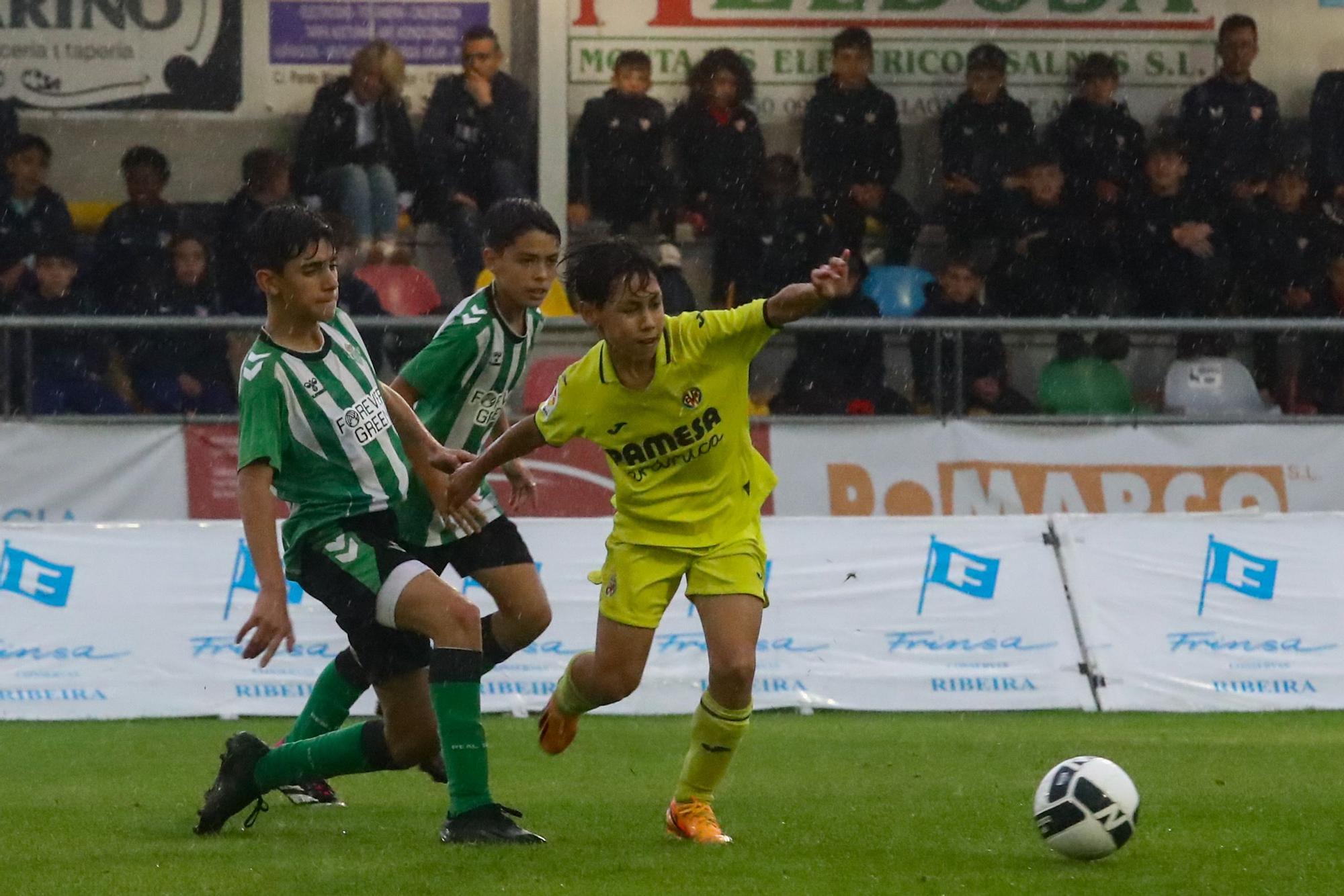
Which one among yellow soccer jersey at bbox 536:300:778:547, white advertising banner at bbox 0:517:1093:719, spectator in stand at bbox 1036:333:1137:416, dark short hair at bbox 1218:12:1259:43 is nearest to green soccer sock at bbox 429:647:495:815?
yellow soccer jersey at bbox 536:300:778:547

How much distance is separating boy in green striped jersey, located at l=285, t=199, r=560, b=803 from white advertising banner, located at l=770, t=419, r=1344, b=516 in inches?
195

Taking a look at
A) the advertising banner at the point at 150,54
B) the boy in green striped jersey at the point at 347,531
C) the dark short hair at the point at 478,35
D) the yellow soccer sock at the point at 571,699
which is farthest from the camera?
the advertising banner at the point at 150,54

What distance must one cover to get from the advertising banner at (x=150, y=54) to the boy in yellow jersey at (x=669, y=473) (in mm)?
9923

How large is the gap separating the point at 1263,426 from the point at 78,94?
30.3ft

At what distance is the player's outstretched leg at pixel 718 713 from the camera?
5660 millimetres

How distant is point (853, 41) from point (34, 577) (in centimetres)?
694

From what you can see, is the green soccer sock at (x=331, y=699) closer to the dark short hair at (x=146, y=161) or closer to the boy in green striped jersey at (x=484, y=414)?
the boy in green striped jersey at (x=484, y=414)

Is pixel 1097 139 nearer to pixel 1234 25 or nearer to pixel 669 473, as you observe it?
pixel 1234 25

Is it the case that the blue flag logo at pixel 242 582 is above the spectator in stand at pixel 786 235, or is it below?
below

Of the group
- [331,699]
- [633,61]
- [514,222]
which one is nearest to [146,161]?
[633,61]

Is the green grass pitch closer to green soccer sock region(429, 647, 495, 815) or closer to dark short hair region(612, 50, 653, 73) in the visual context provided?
green soccer sock region(429, 647, 495, 815)

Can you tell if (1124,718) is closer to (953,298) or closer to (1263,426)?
(1263,426)

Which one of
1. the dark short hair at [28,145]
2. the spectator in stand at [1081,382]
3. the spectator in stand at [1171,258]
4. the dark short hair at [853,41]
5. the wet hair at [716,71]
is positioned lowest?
the spectator in stand at [1081,382]

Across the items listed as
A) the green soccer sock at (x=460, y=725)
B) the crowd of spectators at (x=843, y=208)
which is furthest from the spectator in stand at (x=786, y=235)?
the green soccer sock at (x=460, y=725)
